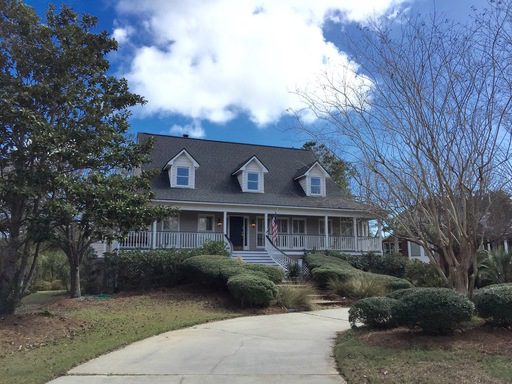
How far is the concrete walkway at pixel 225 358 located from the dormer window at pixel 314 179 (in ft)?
57.4

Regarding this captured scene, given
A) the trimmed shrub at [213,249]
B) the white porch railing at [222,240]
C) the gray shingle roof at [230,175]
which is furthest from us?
the gray shingle roof at [230,175]

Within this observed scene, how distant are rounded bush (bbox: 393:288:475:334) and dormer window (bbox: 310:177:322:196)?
2072cm

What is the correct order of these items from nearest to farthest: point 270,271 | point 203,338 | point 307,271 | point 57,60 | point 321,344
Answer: point 321,344 < point 203,338 < point 57,60 < point 270,271 < point 307,271

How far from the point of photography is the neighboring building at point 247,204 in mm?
24750

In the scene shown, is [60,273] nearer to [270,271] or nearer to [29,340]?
[270,271]

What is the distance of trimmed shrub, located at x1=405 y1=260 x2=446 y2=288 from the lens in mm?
21453

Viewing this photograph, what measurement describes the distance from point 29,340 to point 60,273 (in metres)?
18.5

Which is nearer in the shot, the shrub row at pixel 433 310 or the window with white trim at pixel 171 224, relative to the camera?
the shrub row at pixel 433 310

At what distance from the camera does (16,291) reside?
11531mm

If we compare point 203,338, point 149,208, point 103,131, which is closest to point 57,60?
point 103,131

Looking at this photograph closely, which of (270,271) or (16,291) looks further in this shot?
(270,271)

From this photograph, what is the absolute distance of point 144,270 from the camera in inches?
750

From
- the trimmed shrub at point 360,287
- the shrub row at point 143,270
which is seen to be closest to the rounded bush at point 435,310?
the trimmed shrub at point 360,287

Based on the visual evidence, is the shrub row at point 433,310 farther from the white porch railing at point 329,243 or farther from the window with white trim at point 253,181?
the window with white trim at point 253,181
